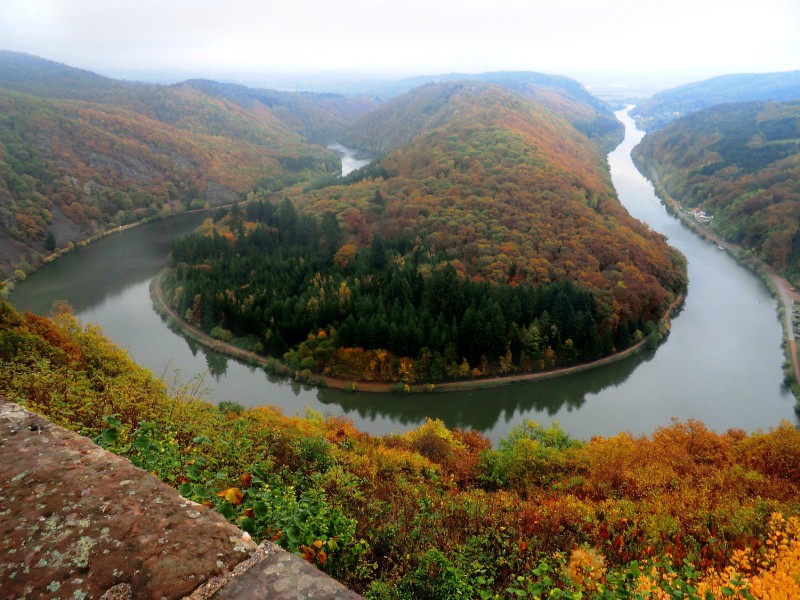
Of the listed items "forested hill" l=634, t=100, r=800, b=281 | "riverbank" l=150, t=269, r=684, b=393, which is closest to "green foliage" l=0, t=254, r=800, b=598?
"riverbank" l=150, t=269, r=684, b=393

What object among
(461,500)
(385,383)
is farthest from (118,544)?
(385,383)

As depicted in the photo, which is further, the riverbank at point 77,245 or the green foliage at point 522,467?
the riverbank at point 77,245

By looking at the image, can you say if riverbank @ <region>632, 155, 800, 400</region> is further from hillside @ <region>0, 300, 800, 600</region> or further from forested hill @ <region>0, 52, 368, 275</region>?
forested hill @ <region>0, 52, 368, 275</region>

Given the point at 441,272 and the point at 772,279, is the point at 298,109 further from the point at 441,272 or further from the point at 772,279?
the point at 772,279

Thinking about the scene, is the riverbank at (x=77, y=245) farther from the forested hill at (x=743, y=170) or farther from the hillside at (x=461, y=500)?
the forested hill at (x=743, y=170)

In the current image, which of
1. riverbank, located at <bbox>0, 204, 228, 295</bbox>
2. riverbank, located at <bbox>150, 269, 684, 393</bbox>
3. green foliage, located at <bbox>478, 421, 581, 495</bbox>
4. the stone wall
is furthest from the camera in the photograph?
riverbank, located at <bbox>0, 204, 228, 295</bbox>

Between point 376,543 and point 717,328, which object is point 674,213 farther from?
point 376,543

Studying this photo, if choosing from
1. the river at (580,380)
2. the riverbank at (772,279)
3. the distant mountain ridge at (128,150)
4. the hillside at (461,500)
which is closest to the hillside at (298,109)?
the distant mountain ridge at (128,150)
